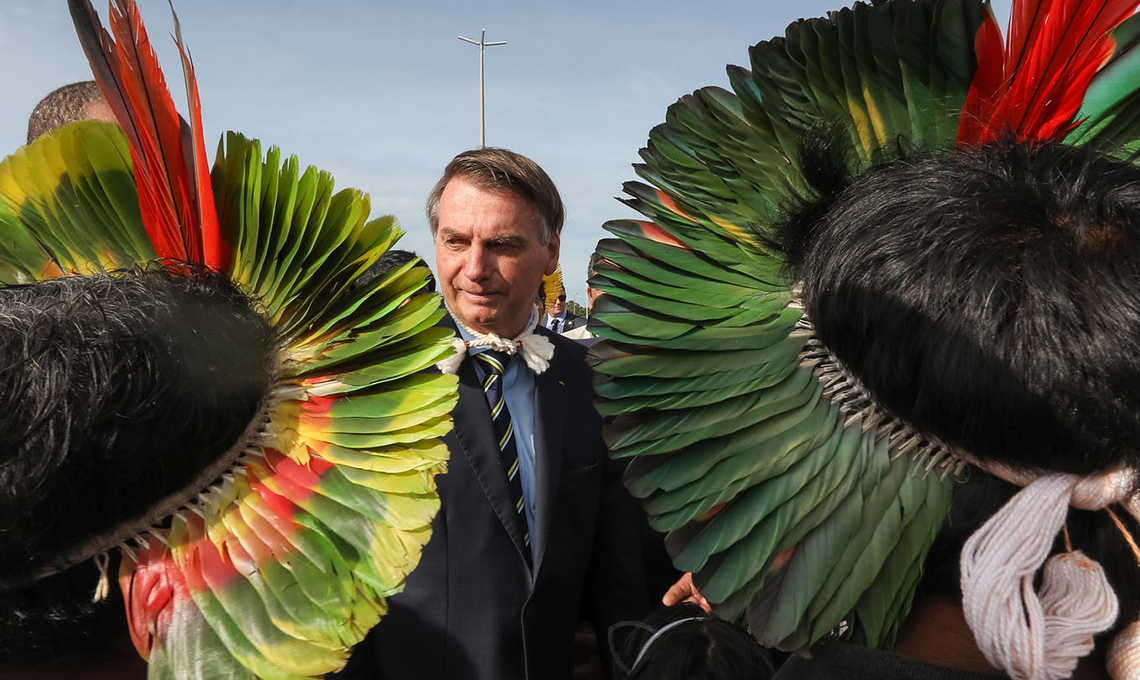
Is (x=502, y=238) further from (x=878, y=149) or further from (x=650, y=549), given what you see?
(x=878, y=149)

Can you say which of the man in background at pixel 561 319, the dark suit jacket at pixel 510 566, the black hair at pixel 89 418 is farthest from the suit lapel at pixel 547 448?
the man in background at pixel 561 319

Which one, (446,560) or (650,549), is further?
(650,549)

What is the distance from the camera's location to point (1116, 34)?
1.15 meters

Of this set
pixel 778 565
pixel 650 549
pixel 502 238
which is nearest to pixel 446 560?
pixel 650 549

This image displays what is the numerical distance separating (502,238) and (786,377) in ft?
4.48

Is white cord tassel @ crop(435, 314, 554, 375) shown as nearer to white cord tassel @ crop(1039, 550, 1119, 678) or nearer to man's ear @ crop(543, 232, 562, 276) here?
man's ear @ crop(543, 232, 562, 276)

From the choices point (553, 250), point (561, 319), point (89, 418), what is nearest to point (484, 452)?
point (553, 250)

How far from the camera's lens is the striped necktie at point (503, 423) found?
2.12 meters

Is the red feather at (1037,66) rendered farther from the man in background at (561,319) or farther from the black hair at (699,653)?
the man in background at (561,319)

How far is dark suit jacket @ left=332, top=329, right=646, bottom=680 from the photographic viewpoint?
1980 mm

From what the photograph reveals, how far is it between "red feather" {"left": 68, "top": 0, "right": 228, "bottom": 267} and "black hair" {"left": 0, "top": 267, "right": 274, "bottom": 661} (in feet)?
0.23

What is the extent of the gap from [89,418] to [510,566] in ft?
4.07

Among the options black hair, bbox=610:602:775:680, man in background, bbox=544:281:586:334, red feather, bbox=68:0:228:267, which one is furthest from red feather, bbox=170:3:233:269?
man in background, bbox=544:281:586:334

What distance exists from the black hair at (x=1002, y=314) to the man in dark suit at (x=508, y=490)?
3.76 feet
